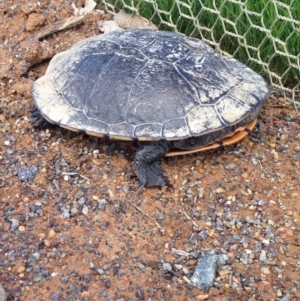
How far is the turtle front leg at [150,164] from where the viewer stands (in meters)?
2.04

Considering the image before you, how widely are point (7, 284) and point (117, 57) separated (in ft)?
3.11

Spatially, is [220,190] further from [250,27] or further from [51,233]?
[250,27]

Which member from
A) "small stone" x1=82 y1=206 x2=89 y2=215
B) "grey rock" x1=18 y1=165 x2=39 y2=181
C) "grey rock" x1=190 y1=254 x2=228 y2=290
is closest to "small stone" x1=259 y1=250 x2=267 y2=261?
"grey rock" x1=190 y1=254 x2=228 y2=290

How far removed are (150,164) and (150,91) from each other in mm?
276

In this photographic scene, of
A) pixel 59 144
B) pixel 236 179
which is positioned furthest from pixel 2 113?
pixel 236 179

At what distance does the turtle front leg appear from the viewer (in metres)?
2.04

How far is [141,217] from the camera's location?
194 centimetres

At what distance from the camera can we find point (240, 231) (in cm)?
191

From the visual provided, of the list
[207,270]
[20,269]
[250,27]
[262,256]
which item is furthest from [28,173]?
[250,27]

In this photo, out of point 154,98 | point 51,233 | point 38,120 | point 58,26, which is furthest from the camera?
point 58,26

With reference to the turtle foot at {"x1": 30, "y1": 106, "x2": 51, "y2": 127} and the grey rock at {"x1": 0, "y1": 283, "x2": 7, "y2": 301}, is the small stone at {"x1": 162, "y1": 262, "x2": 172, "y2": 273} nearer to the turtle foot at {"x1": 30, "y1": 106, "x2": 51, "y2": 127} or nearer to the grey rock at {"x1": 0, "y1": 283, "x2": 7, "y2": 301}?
the grey rock at {"x1": 0, "y1": 283, "x2": 7, "y2": 301}

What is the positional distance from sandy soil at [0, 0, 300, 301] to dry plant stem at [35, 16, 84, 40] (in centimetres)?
52

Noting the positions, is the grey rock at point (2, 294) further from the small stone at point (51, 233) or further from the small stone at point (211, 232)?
the small stone at point (211, 232)

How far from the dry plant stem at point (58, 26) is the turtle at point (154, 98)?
61 centimetres
